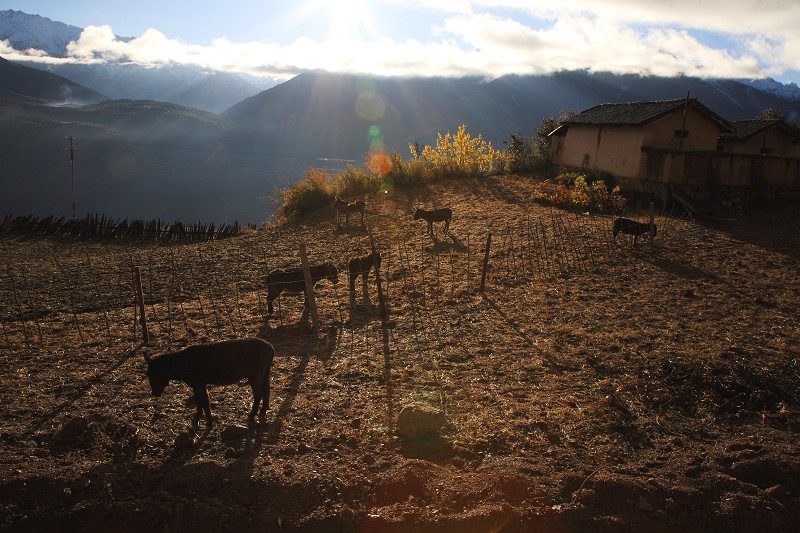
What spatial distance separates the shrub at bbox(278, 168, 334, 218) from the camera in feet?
95.9

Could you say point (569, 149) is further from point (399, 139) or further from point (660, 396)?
point (399, 139)

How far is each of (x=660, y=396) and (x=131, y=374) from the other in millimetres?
8067

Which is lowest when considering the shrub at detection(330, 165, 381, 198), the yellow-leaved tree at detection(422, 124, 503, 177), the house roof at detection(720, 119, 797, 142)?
the shrub at detection(330, 165, 381, 198)

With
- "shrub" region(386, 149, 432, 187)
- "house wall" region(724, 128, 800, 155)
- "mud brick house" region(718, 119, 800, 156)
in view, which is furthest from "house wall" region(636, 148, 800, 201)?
"shrub" region(386, 149, 432, 187)

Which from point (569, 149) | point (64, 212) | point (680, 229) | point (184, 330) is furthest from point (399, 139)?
point (184, 330)

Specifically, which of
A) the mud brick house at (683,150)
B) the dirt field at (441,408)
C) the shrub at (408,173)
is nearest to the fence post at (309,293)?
the dirt field at (441,408)

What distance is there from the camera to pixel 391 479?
6.34m

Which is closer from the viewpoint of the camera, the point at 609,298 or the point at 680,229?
the point at 609,298

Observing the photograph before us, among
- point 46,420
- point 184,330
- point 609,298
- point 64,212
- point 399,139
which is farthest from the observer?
point 399,139

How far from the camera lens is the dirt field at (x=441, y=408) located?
6047 millimetres

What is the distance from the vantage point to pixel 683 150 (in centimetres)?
2369

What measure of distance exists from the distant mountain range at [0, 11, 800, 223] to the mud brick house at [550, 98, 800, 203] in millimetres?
21185

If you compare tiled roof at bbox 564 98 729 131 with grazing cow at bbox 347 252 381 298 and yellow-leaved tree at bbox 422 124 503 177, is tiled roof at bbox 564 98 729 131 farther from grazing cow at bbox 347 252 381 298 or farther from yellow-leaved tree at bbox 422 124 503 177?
grazing cow at bbox 347 252 381 298

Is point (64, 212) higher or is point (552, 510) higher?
point (552, 510)
